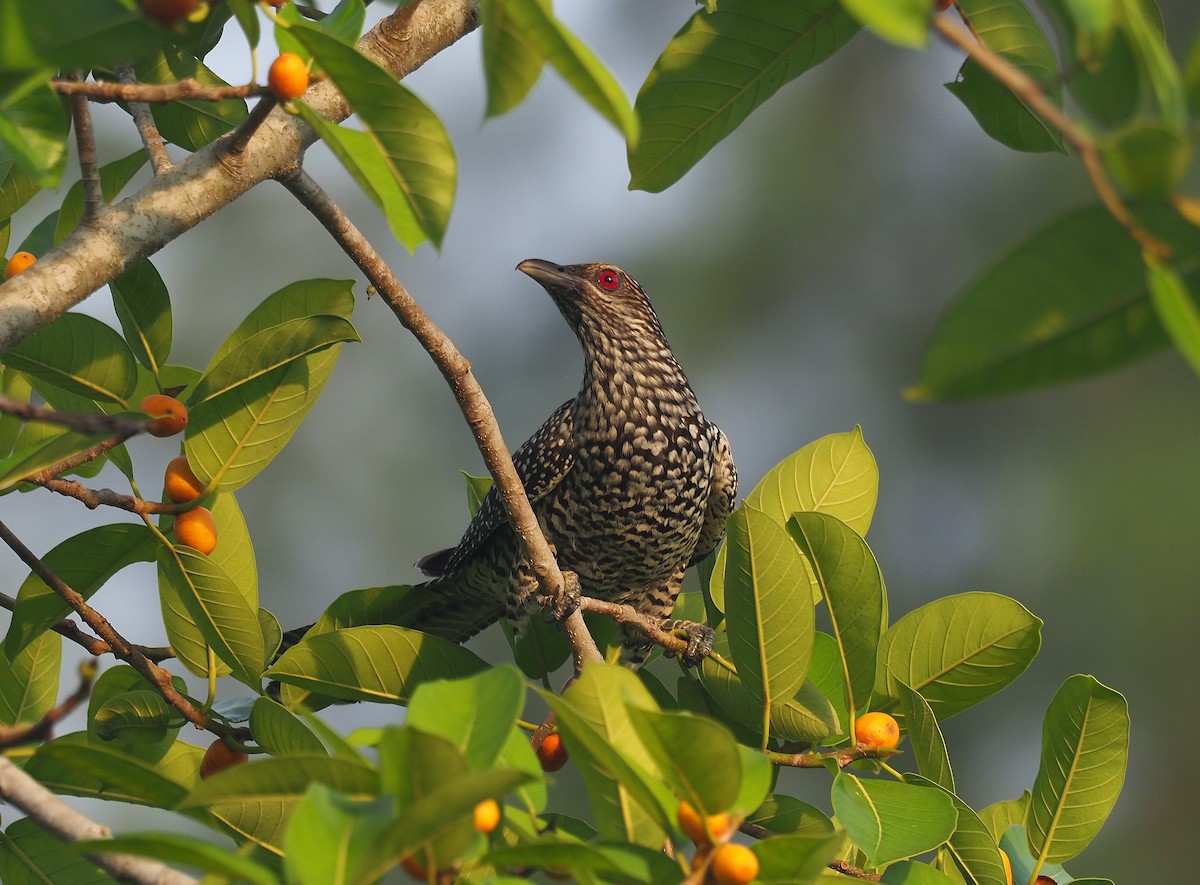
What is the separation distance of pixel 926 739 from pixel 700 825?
0.83 meters

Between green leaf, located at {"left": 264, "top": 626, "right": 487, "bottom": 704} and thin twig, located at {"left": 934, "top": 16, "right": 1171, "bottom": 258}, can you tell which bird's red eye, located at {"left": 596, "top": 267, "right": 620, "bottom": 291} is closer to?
green leaf, located at {"left": 264, "top": 626, "right": 487, "bottom": 704}

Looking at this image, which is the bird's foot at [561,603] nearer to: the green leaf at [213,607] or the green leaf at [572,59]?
the green leaf at [213,607]

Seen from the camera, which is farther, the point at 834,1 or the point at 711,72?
the point at 711,72

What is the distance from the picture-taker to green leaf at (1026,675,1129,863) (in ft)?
6.90

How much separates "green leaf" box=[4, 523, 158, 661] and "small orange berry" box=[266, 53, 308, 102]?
96 cm

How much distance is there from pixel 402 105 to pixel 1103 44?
34.1 inches

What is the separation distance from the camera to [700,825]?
1.34 m

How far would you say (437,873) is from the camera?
4.02ft

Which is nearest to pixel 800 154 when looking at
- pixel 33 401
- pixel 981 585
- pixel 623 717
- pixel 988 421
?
pixel 988 421

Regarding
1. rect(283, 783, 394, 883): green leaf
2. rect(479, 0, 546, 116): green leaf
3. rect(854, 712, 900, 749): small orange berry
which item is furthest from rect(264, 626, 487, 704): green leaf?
rect(479, 0, 546, 116): green leaf

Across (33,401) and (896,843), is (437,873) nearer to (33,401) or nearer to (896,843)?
(896,843)

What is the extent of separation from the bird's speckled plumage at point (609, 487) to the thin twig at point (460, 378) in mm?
901

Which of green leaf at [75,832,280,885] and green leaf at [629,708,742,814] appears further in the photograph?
green leaf at [629,708,742,814]

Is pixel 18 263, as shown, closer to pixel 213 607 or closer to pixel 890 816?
pixel 213 607
